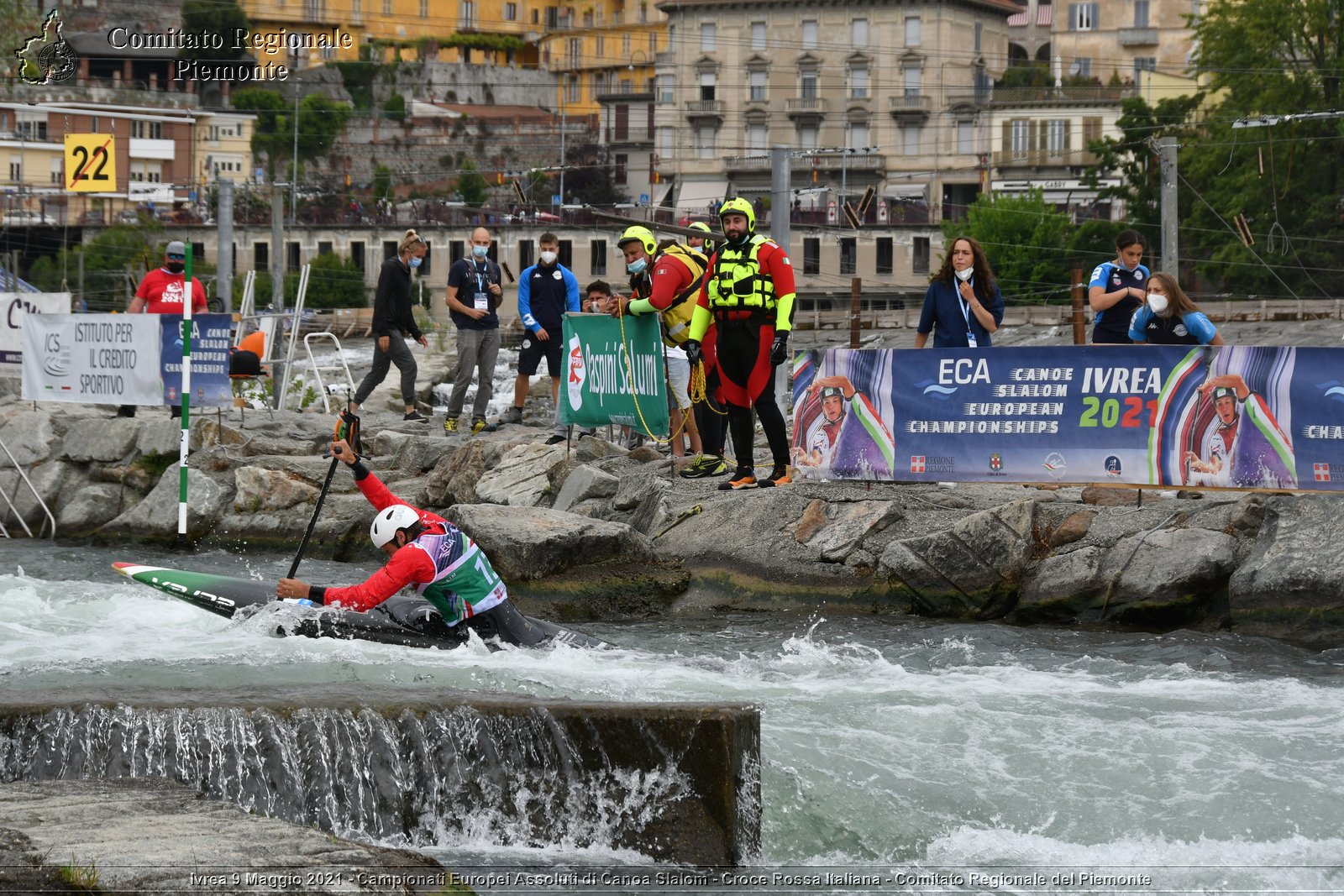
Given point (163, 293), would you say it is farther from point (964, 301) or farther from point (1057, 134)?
point (1057, 134)

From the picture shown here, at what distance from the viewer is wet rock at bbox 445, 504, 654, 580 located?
13.3 m

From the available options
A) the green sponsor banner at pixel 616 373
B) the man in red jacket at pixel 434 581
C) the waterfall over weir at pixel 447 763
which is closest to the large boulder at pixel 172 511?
the green sponsor banner at pixel 616 373

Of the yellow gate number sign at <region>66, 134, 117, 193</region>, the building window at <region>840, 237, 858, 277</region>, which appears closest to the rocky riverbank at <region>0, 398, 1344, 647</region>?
the yellow gate number sign at <region>66, 134, 117, 193</region>

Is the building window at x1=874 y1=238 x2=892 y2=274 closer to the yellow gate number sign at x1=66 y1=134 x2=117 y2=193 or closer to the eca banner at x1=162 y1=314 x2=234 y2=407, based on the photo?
the yellow gate number sign at x1=66 y1=134 x2=117 y2=193

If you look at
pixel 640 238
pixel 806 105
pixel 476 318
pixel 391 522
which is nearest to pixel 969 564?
pixel 640 238

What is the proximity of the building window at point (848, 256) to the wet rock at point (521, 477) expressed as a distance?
75.9 meters

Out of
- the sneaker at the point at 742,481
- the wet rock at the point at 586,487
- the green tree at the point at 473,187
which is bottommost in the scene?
the wet rock at the point at 586,487

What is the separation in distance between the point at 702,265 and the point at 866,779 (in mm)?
7353

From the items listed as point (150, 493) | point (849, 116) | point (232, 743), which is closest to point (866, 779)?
point (232, 743)

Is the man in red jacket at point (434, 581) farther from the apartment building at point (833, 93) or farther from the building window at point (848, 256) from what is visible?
the apartment building at point (833, 93)

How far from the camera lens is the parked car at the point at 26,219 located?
91.2 meters

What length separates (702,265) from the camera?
15.1 metres

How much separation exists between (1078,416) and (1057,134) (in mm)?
89099

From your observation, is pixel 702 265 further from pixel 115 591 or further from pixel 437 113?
pixel 437 113
